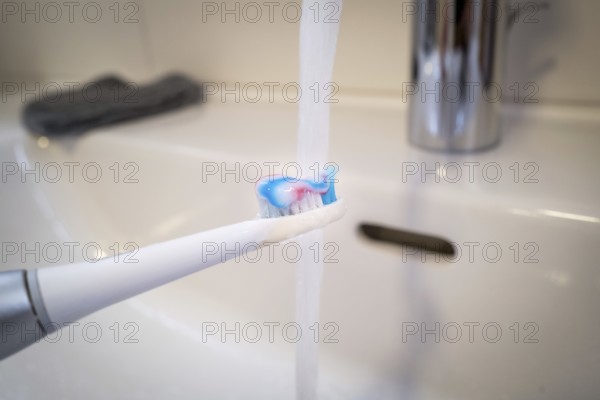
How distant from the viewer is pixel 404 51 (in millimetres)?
466

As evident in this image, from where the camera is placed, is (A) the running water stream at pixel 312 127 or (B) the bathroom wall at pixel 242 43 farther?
(B) the bathroom wall at pixel 242 43

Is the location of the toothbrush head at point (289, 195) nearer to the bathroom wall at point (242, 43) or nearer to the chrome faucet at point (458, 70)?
the chrome faucet at point (458, 70)

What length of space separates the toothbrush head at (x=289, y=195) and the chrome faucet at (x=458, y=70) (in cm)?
16

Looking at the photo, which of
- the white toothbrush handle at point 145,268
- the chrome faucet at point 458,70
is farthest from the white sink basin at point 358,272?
the white toothbrush handle at point 145,268

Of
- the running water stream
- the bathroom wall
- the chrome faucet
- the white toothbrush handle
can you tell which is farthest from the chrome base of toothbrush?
the bathroom wall

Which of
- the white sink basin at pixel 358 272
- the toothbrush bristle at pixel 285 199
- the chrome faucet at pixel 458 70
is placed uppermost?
the chrome faucet at pixel 458 70

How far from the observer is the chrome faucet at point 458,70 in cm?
32

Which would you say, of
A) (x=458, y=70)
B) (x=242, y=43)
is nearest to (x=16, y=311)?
(x=458, y=70)

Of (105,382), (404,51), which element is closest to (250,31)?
(404,51)

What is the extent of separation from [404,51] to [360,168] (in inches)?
7.0

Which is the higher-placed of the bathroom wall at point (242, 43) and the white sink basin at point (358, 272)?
the bathroom wall at point (242, 43)

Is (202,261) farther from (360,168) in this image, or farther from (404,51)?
(404,51)

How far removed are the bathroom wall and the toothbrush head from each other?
29 cm

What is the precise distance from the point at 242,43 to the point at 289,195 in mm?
377
